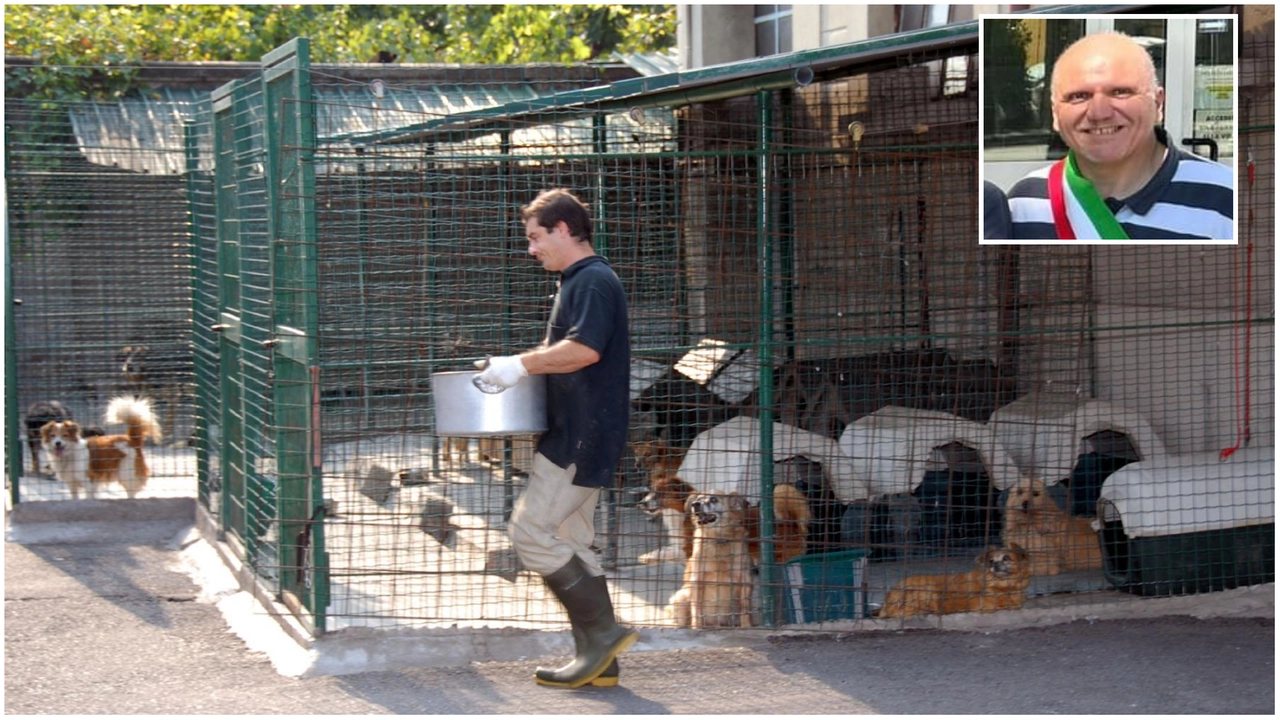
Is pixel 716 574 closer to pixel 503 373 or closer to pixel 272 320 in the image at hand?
pixel 503 373

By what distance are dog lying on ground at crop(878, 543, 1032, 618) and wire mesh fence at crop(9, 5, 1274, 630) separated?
0.01 meters

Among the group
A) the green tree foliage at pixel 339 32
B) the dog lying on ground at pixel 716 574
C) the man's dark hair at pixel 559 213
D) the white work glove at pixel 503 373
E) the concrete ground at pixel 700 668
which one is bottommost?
the concrete ground at pixel 700 668

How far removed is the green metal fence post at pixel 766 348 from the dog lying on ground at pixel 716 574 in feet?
0.35

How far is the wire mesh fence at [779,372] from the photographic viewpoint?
21.4ft

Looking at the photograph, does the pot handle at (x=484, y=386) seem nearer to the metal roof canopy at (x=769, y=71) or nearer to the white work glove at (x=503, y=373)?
the white work glove at (x=503, y=373)

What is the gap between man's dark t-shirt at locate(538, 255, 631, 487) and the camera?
537 cm

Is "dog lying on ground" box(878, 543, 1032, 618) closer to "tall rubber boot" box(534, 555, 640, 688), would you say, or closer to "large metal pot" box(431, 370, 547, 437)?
"tall rubber boot" box(534, 555, 640, 688)

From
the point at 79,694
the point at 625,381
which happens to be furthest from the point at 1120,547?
the point at 79,694

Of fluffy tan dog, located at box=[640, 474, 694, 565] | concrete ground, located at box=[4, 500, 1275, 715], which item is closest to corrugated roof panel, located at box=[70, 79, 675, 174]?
fluffy tan dog, located at box=[640, 474, 694, 565]

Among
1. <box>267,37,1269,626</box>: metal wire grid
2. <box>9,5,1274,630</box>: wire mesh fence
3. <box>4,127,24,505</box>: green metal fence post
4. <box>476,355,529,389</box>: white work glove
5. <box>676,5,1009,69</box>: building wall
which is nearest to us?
<box>476,355,529,389</box>: white work glove

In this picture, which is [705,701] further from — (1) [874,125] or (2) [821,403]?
(1) [874,125]

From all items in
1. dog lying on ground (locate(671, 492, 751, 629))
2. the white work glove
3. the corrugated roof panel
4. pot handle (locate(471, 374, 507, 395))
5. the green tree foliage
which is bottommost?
dog lying on ground (locate(671, 492, 751, 629))

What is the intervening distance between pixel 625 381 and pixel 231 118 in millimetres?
3457

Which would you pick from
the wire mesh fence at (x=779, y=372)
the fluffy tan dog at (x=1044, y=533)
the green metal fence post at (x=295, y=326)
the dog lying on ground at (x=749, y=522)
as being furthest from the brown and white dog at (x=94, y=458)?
the fluffy tan dog at (x=1044, y=533)
